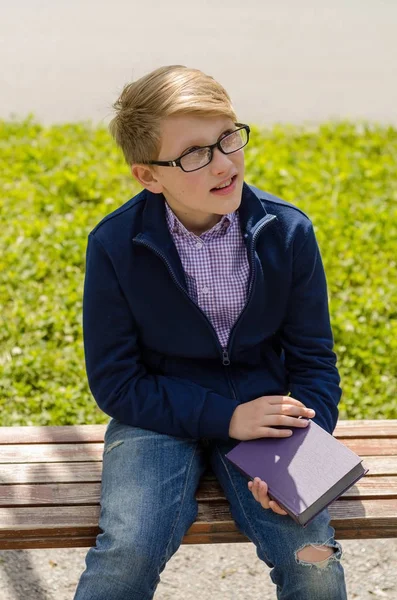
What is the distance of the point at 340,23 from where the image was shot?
771 centimetres

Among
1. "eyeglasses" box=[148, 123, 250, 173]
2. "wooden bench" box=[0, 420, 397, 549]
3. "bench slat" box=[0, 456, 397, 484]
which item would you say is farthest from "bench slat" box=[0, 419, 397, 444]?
"eyeglasses" box=[148, 123, 250, 173]

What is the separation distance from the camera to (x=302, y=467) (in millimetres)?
2385

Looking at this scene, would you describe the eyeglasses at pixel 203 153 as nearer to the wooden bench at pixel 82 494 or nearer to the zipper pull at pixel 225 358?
the zipper pull at pixel 225 358

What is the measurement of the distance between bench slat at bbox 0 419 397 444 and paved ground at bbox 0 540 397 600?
61cm

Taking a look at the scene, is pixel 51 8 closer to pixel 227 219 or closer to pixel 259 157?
pixel 259 157

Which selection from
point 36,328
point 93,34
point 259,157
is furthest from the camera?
point 93,34

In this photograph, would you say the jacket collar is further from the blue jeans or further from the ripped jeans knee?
the ripped jeans knee

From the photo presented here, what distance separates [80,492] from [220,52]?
5.38 meters

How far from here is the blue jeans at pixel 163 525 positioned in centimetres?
227

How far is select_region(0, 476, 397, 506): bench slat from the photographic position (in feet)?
8.47

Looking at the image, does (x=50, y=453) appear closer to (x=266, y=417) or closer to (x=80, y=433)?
(x=80, y=433)

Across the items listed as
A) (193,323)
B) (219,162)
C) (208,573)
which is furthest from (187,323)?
(208,573)

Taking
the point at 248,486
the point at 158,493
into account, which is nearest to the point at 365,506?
the point at 248,486

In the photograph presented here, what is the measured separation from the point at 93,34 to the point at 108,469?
5.81m
